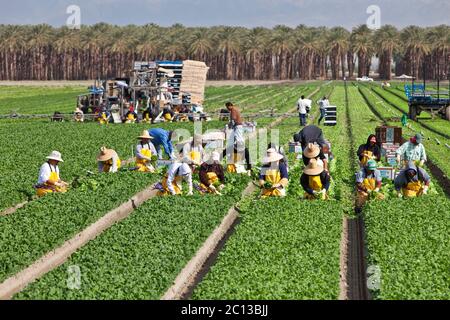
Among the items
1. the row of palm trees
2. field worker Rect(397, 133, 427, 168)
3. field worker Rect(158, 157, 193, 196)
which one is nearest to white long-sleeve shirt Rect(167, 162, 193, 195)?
field worker Rect(158, 157, 193, 196)

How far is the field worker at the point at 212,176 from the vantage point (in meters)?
19.5

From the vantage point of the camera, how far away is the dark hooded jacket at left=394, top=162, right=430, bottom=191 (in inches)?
714

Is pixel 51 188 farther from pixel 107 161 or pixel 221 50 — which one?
pixel 221 50

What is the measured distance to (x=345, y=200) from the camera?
1938cm

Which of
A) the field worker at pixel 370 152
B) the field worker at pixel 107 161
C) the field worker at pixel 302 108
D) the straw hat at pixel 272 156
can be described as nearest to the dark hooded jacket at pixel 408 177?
the field worker at pixel 370 152

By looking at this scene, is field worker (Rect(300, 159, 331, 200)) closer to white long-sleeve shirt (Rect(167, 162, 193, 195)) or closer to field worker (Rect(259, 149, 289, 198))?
field worker (Rect(259, 149, 289, 198))

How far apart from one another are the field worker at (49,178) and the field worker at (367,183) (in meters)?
7.19

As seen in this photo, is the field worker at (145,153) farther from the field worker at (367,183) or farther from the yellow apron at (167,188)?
the field worker at (367,183)

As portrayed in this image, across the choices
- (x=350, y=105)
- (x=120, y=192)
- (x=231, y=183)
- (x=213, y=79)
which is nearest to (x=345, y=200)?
(x=231, y=183)

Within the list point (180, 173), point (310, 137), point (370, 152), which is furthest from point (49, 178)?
point (370, 152)

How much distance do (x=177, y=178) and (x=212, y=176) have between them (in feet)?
3.03

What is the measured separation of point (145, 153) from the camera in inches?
896
